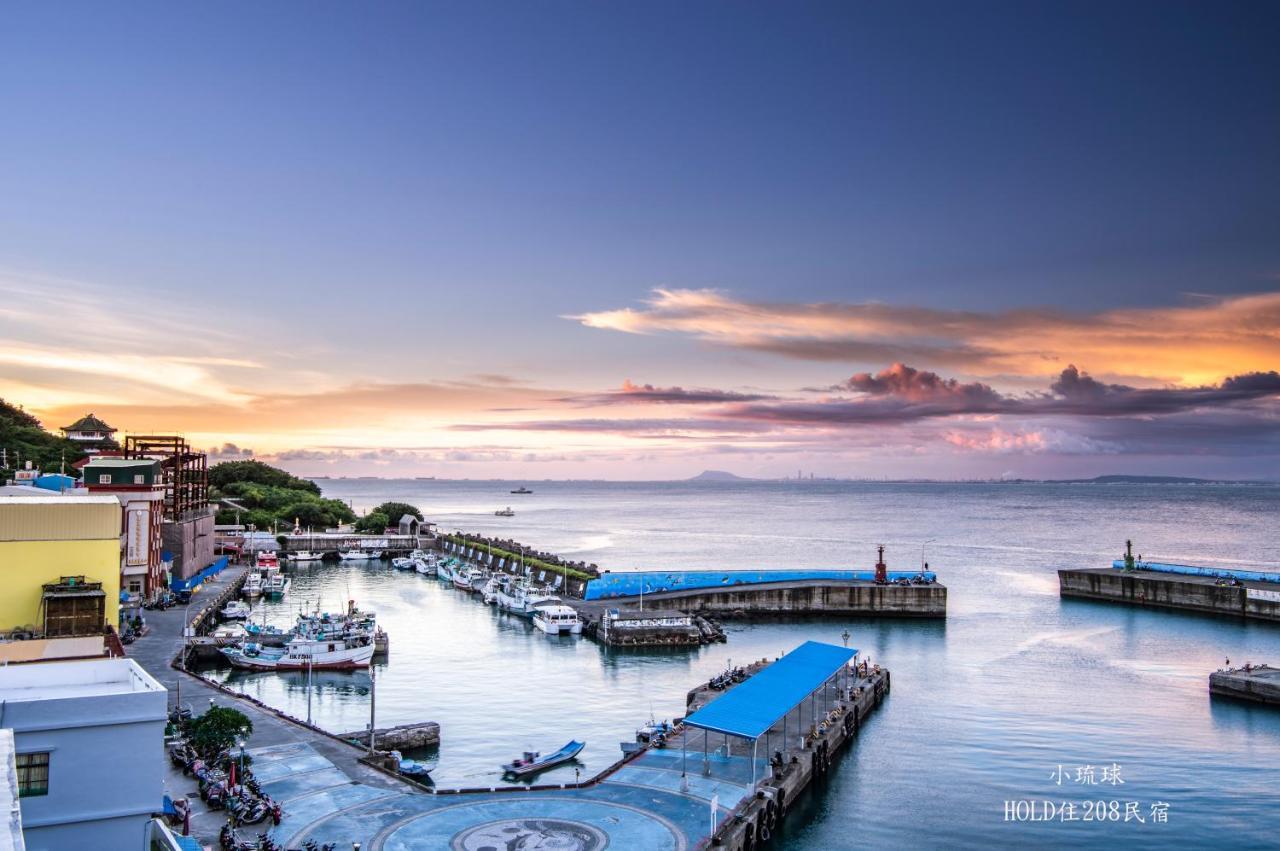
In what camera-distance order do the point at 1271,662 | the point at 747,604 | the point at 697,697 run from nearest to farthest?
the point at 697,697 < the point at 1271,662 < the point at 747,604

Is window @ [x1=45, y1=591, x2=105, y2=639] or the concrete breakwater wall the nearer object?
window @ [x1=45, y1=591, x2=105, y2=639]

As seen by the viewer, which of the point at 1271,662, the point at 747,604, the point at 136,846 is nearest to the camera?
the point at 136,846

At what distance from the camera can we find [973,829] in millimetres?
36781

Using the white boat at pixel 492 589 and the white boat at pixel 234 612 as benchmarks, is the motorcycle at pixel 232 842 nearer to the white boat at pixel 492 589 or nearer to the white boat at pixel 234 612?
the white boat at pixel 234 612

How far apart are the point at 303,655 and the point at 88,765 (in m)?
43.1

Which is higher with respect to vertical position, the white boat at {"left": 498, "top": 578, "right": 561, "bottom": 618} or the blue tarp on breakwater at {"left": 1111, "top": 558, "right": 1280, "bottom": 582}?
the blue tarp on breakwater at {"left": 1111, "top": 558, "right": 1280, "bottom": 582}

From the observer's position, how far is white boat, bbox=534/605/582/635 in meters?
79.2

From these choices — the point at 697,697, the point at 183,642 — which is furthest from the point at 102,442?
the point at 697,697

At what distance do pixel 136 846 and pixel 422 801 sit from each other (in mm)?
11484

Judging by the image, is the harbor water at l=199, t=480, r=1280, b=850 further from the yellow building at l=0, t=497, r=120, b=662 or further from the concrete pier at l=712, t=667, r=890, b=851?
the yellow building at l=0, t=497, r=120, b=662

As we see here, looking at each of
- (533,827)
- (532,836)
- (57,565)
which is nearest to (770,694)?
(533,827)

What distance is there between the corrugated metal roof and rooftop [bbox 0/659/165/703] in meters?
18.5

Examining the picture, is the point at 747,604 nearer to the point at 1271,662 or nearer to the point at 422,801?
the point at 1271,662

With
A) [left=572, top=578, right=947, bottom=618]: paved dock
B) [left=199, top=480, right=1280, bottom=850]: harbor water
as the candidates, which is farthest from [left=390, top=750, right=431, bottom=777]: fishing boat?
[left=572, top=578, right=947, bottom=618]: paved dock
